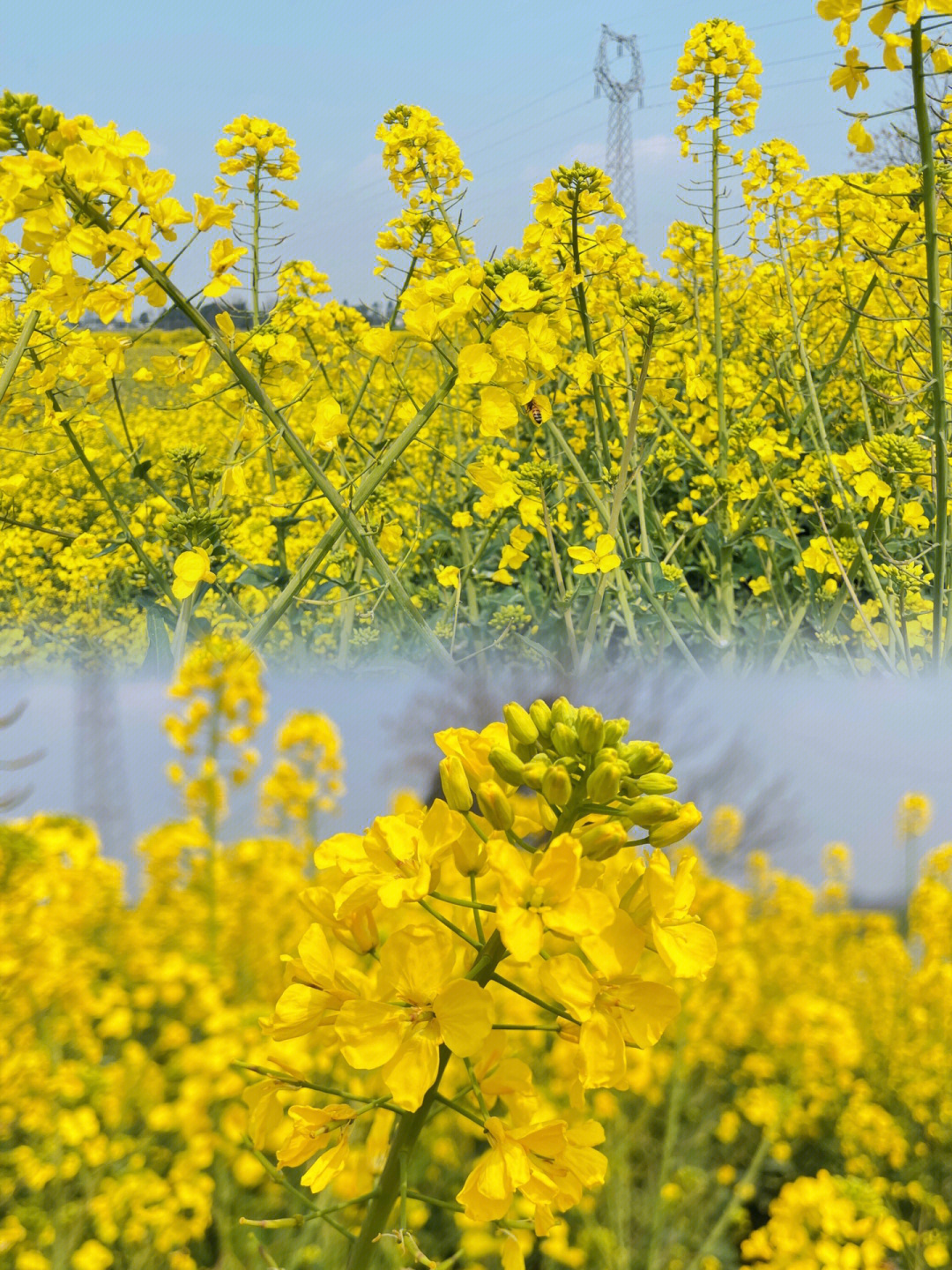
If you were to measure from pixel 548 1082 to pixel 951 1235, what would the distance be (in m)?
1.61

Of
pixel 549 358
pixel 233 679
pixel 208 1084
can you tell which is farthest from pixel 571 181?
pixel 208 1084

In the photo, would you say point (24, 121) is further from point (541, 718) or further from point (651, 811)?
point (651, 811)

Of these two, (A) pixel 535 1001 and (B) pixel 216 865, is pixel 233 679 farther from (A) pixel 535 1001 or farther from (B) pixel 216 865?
(A) pixel 535 1001

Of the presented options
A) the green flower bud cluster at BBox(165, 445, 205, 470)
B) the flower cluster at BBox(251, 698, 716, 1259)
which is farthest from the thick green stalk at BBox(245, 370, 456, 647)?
the flower cluster at BBox(251, 698, 716, 1259)

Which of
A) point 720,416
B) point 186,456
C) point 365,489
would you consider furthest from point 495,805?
point 720,416

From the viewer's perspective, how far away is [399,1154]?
727 mm

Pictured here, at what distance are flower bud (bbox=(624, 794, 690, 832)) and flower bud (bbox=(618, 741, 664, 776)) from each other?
3 centimetres

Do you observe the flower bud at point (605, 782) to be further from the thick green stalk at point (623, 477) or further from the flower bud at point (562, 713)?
the thick green stalk at point (623, 477)

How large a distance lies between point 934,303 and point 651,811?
4.18ft


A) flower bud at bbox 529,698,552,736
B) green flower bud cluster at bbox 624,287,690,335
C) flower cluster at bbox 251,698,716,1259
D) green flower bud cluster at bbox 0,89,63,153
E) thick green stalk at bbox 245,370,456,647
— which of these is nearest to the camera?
flower cluster at bbox 251,698,716,1259

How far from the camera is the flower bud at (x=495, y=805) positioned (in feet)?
2.43

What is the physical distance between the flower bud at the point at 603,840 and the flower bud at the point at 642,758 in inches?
2.6

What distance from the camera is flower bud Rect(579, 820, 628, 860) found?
2.33 feet

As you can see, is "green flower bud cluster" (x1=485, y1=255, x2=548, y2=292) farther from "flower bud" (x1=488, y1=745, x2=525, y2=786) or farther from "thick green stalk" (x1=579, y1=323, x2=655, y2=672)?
"flower bud" (x1=488, y1=745, x2=525, y2=786)
